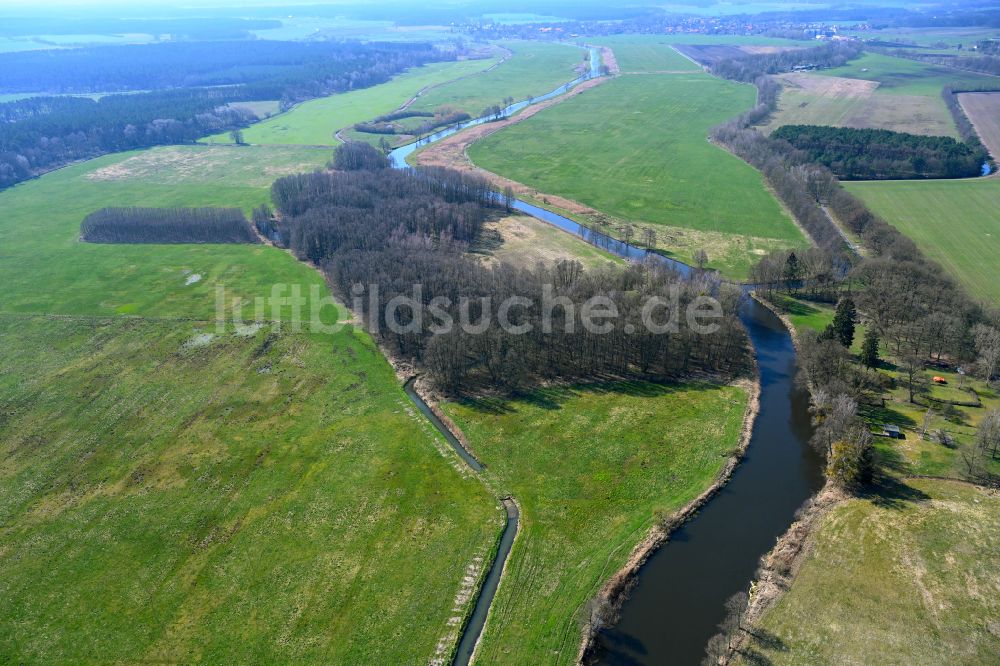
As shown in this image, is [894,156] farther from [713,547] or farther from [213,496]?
[213,496]

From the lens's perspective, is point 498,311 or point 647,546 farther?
point 498,311

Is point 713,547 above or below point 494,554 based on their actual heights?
above

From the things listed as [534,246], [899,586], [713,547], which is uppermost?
[534,246]

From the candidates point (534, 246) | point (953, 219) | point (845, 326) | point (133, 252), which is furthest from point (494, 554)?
point (953, 219)

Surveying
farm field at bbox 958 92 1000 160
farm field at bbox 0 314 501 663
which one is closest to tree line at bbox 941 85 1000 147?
farm field at bbox 958 92 1000 160

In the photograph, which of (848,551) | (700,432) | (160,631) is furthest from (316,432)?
(848,551)

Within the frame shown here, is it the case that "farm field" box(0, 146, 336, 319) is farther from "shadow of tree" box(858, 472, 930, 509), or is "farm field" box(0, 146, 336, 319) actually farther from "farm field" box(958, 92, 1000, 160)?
"farm field" box(958, 92, 1000, 160)

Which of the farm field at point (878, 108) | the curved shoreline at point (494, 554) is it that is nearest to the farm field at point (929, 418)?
the curved shoreline at point (494, 554)
